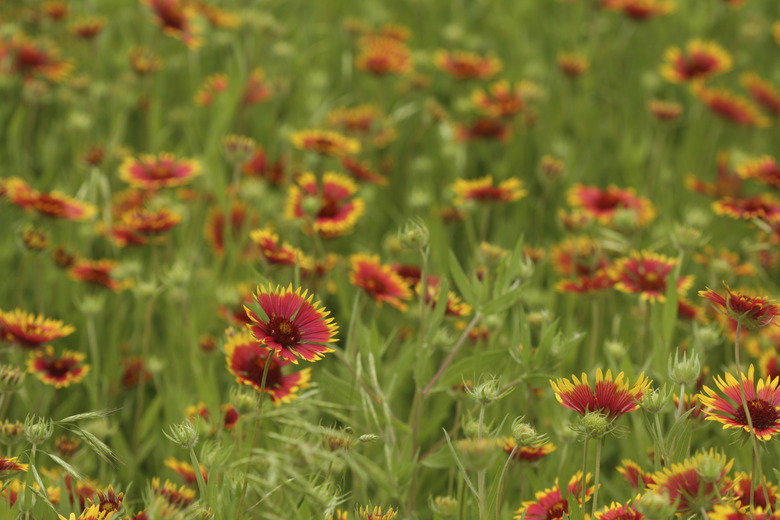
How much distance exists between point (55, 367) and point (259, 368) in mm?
435

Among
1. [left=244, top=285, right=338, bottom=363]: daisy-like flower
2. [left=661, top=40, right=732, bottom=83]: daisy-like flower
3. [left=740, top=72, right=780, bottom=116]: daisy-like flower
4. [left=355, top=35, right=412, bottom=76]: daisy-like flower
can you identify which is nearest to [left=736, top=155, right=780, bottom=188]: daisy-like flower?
[left=661, top=40, right=732, bottom=83]: daisy-like flower

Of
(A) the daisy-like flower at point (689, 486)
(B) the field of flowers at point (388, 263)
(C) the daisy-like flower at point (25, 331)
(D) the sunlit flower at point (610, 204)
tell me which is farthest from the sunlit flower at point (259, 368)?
(D) the sunlit flower at point (610, 204)

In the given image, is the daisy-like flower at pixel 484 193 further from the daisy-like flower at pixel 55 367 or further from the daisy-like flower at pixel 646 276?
the daisy-like flower at pixel 55 367

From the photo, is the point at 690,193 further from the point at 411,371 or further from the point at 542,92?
the point at 411,371

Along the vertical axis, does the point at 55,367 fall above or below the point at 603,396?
below

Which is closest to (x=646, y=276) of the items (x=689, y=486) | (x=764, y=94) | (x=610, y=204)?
(x=610, y=204)

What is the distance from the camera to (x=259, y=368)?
1321 millimetres

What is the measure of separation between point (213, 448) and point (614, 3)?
2100 mm

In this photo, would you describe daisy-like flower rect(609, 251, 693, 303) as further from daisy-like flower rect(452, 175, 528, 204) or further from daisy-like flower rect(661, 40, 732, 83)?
daisy-like flower rect(661, 40, 732, 83)

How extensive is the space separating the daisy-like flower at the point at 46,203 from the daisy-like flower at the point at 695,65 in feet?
5.57

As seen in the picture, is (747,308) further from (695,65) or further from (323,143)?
(695,65)

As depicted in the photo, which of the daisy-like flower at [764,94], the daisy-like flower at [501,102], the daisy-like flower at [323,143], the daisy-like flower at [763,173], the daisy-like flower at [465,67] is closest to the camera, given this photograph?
the daisy-like flower at [763,173]

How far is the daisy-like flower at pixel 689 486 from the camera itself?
987mm

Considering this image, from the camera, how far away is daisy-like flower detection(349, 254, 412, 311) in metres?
1.53
